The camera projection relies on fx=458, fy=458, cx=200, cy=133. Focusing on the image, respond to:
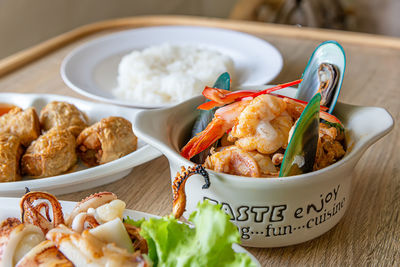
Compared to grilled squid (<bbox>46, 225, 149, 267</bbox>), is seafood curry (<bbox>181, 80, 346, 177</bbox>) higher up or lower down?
higher up

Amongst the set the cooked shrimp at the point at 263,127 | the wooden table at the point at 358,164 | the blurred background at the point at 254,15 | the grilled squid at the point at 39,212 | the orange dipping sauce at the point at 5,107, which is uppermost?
the cooked shrimp at the point at 263,127

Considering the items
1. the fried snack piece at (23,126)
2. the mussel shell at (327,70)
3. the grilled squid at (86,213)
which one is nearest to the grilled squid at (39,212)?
the grilled squid at (86,213)

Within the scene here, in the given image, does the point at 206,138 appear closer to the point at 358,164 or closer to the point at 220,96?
the point at 220,96

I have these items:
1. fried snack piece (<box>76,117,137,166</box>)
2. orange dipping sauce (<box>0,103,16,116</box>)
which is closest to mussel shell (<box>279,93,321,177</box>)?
fried snack piece (<box>76,117,137,166</box>)

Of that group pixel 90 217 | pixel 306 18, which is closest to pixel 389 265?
pixel 90 217

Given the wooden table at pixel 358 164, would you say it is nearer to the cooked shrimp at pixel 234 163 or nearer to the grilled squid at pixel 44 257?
the cooked shrimp at pixel 234 163

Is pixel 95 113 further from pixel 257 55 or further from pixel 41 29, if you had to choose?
pixel 41 29

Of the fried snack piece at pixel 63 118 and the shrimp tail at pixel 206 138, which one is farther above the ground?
the shrimp tail at pixel 206 138

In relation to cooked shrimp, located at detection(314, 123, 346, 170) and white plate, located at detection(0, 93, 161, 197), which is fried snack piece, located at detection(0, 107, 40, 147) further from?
cooked shrimp, located at detection(314, 123, 346, 170)
